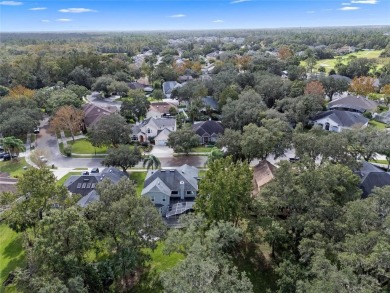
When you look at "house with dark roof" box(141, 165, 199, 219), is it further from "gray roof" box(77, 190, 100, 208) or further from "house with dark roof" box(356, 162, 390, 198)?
"house with dark roof" box(356, 162, 390, 198)

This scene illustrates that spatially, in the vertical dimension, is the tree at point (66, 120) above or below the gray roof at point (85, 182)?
above

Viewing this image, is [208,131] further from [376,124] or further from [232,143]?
[376,124]

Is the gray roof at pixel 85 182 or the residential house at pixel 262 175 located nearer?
the gray roof at pixel 85 182

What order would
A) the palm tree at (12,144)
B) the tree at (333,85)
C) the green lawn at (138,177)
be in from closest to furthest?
the green lawn at (138,177) → the palm tree at (12,144) → the tree at (333,85)

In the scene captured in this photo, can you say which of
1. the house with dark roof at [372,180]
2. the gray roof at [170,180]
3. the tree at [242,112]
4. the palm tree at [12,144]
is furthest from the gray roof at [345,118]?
the palm tree at [12,144]

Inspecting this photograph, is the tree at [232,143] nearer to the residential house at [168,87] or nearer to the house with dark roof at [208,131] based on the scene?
the house with dark roof at [208,131]

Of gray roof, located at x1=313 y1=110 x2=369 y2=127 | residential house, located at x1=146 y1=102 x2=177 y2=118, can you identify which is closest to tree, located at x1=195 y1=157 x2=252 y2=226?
gray roof, located at x1=313 y1=110 x2=369 y2=127
